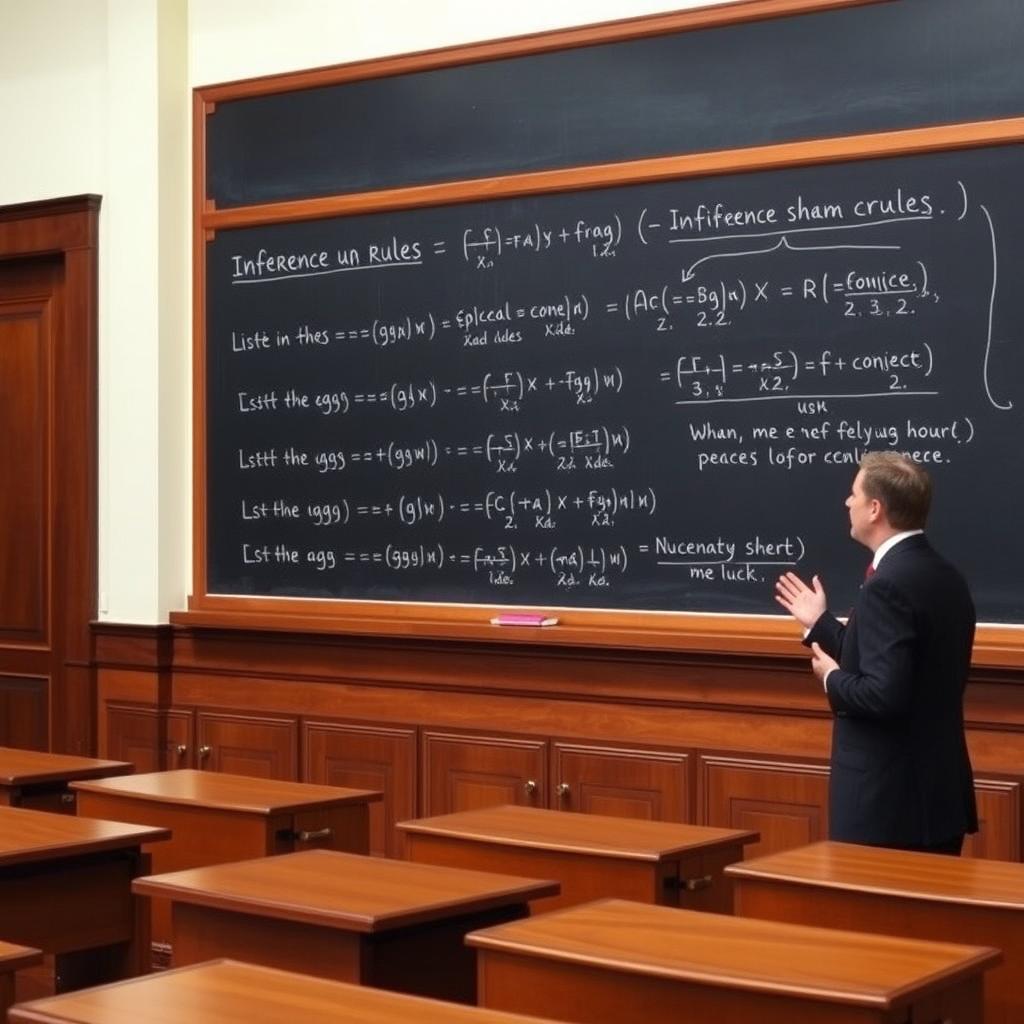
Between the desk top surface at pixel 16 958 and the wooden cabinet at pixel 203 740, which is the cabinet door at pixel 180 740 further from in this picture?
the desk top surface at pixel 16 958

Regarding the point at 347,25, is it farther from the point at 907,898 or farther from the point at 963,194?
the point at 907,898

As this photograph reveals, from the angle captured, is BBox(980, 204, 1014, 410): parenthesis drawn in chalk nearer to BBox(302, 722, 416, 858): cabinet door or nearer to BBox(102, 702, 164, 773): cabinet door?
BBox(302, 722, 416, 858): cabinet door

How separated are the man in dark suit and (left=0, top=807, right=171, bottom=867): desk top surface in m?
1.49

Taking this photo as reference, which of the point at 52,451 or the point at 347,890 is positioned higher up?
the point at 52,451

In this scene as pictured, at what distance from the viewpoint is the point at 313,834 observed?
436 centimetres

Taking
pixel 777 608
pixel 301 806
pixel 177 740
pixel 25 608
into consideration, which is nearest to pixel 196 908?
pixel 301 806

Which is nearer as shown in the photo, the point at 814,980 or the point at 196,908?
the point at 814,980

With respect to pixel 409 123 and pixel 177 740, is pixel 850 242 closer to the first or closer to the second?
pixel 409 123

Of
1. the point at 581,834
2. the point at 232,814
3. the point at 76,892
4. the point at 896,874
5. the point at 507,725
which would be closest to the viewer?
the point at 896,874

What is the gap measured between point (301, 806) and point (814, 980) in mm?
1903

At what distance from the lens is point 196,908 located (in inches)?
137

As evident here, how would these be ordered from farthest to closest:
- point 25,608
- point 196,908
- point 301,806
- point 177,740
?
point 25,608 → point 177,740 → point 301,806 → point 196,908

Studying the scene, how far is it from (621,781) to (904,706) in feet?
6.12

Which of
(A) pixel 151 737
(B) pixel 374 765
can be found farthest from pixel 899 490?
(A) pixel 151 737
